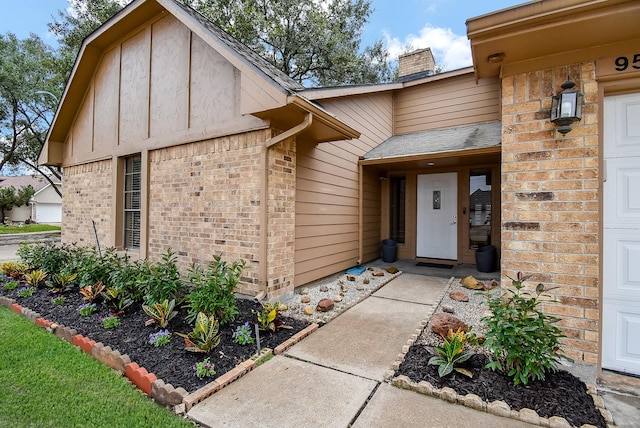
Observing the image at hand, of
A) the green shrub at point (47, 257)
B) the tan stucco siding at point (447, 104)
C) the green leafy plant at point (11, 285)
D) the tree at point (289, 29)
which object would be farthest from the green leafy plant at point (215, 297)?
the tree at point (289, 29)

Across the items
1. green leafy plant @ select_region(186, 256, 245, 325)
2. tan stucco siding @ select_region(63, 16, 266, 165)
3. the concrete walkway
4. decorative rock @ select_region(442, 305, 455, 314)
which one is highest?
tan stucco siding @ select_region(63, 16, 266, 165)

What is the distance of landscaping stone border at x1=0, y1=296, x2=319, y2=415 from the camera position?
2.32 meters

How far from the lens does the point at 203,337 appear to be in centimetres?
301

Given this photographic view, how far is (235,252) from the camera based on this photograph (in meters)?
4.46

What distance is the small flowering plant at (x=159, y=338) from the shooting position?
3136 millimetres

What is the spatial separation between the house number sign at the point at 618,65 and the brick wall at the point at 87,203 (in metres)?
7.71

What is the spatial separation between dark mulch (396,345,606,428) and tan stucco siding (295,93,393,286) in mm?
2806

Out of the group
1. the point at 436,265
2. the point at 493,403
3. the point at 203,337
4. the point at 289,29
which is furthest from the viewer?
the point at 289,29

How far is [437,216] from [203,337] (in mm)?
6123

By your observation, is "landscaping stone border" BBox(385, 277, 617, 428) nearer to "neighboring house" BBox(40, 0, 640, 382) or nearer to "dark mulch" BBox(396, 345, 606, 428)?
"dark mulch" BBox(396, 345, 606, 428)

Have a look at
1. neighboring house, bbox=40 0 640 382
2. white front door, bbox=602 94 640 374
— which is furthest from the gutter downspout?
white front door, bbox=602 94 640 374

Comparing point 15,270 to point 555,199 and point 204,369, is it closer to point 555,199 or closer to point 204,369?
point 204,369

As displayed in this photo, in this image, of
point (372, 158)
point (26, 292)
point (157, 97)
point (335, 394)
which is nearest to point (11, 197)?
point (26, 292)

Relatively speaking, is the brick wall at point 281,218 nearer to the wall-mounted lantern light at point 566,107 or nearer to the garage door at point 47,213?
the wall-mounted lantern light at point 566,107
